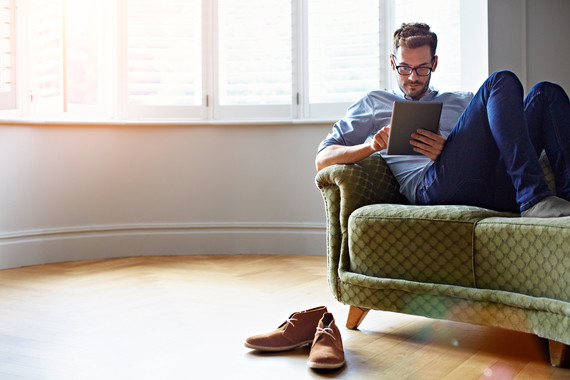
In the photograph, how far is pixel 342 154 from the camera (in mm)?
2152

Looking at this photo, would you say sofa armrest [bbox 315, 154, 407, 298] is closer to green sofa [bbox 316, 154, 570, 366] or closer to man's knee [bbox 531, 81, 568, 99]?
green sofa [bbox 316, 154, 570, 366]

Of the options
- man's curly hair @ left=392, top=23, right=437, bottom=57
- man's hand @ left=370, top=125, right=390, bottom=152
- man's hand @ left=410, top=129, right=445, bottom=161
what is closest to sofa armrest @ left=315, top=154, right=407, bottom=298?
man's hand @ left=370, top=125, right=390, bottom=152

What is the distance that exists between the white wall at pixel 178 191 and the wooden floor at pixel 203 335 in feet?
2.30

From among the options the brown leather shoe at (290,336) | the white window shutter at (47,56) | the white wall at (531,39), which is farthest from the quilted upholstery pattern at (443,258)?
the white window shutter at (47,56)

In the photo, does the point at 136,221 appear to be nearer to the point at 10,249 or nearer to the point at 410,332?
the point at 10,249

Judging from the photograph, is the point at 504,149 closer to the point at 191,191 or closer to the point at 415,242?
the point at 415,242

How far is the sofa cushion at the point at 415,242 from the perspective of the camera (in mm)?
1793

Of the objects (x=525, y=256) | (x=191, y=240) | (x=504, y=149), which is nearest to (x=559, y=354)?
(x=525, y=256)

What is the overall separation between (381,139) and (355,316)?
59 centimetres

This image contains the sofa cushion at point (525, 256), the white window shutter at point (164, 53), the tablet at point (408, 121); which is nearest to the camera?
the sofa cushion at point (525, 256)

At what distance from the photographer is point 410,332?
2.04 meters

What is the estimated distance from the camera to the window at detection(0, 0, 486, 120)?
376 centimetres

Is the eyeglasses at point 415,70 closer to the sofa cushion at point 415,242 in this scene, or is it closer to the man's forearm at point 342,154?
the man's forearm at point 342,154

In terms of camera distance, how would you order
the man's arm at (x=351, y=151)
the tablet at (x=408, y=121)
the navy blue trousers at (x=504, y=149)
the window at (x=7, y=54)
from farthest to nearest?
the window at (x=7, y=54), the man's arm at (x=351, y=151), the tablet at (x=408, y=121), the navy blue trousers at (x=504, y=149)
